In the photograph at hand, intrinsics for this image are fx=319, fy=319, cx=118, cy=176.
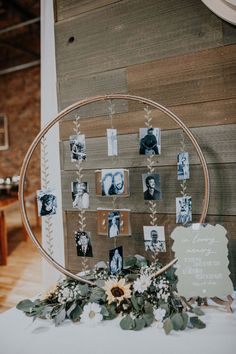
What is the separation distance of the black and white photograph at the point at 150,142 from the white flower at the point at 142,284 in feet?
1.34

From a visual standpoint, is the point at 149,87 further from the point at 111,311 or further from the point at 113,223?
the point at 111,311

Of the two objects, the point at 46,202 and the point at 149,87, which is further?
the point at 149,87

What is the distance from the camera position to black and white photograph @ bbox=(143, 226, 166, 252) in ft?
3.68

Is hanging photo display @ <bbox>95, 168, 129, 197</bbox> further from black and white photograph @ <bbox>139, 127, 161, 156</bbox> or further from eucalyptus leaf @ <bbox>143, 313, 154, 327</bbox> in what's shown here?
eucalyptus leaf @ <bbox>143, 313, 154, 327</bbox>

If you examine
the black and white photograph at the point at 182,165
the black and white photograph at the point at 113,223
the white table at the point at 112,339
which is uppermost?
the black and white photograph at the point at 182,165

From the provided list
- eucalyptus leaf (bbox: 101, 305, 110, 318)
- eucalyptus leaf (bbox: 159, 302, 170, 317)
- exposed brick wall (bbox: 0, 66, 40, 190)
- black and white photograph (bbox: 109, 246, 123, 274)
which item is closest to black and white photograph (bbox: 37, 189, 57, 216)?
black and white photograph (bbox: 109, 246, 123, 274)

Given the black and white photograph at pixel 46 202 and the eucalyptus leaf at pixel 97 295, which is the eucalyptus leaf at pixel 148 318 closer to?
the eucalyptus leaf at pixel 97 295

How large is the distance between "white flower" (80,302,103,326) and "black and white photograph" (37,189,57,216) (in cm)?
33

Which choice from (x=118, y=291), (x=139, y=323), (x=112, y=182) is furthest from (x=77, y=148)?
(x=139, y=323)

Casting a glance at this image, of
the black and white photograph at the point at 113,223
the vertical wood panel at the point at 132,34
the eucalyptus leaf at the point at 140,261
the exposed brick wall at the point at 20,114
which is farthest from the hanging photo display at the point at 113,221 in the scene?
the exposed brick wall at the point at 20,114

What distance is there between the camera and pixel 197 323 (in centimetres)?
91

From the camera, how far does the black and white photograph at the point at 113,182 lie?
1076 millimetres

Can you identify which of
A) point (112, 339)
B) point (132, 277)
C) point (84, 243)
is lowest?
point (112, 339)

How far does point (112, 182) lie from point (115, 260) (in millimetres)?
264
